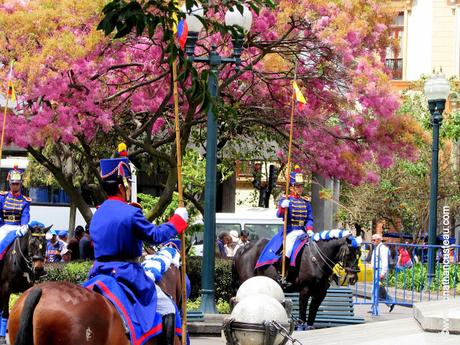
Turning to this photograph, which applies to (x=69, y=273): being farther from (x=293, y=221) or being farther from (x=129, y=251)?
(x=129, y=251)

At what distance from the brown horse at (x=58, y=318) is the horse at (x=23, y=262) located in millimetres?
8958

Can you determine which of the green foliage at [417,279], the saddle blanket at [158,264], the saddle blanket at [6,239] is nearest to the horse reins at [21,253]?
the saddle blanket at [6,239]

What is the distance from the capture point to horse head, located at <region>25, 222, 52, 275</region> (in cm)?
1695

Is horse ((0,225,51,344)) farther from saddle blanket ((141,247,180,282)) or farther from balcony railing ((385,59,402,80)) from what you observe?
balcony railing ((385,59,402,80))

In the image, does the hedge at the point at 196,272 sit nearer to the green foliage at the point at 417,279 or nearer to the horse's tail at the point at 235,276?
the horse's tail at the point at 235,276

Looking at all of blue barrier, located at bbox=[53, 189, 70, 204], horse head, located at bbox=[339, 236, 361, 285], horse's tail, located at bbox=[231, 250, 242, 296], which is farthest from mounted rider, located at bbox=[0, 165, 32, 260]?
blue barrier, located at bbox=[53, 189, 70, 204]

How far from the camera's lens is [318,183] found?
27.1 meters

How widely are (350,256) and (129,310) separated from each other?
9.28m

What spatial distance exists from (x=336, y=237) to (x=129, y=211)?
357 inches

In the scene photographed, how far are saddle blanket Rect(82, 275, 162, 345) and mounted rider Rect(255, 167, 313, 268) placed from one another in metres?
8.93

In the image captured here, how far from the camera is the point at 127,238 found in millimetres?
9164

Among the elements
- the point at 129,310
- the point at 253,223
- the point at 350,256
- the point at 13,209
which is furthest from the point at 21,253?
the point at 253,223

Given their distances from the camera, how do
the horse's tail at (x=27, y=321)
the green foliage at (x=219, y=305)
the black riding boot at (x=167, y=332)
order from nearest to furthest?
the horse's tail at (x=27, y=321) < the black riding boot at (x=167, y=332) < the green foliage at (x=219, y=305)

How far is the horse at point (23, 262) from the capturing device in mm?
16984
